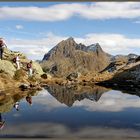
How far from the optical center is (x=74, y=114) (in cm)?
805

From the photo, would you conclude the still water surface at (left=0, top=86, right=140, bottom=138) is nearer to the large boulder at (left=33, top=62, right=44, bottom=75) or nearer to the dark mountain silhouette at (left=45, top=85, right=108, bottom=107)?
the dark mountain silhouette at (left=45, top=85, right=108, bottom=107)

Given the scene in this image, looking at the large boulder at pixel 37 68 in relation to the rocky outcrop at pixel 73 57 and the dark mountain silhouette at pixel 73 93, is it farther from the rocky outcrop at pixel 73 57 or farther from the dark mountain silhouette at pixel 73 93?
the dark mountain silhouette at pixel 73 93

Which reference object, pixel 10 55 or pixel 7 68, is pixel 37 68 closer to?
pixel 7 68

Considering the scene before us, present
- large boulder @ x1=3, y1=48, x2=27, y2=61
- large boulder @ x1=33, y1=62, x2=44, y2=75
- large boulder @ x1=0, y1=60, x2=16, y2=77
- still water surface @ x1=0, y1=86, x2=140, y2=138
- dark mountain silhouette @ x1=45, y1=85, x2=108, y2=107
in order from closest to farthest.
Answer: still water surface @ x1=0, y1=86, x2=140, y2=138
dark mountain silhouette @ x1=45, y1=85, x2=108, y2=107
large boulder @ x1=3, y1=48, x2=27, y2=61
large boulder @ x1=0, y1=60, x2=16, y2=77
large boulder @ x1=33, y1=62, x2=44, y2=75

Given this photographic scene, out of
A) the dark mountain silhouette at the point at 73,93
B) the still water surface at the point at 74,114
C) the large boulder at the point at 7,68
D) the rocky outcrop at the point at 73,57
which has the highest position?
the rocky outcrop at the point at 73,57

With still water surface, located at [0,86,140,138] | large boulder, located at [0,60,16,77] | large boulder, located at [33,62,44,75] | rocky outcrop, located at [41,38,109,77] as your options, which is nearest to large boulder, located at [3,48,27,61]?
large boulder, located at [0,60,16,77]

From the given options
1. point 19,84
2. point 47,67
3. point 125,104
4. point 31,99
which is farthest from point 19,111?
point 47,67

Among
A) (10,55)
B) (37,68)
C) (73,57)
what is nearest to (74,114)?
(10,55)

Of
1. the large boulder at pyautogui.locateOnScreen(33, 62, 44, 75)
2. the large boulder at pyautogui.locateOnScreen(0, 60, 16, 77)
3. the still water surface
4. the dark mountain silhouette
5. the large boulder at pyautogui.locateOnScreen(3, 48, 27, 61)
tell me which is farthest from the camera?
the large boulder at pyautogui.locateOnScreen(33, 62, 44, 75)

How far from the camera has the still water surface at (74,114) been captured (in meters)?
6.49

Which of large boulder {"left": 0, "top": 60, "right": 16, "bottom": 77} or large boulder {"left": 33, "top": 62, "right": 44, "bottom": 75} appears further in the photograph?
large boulder {"left": 33, "top": 62, "right": 44, "bottom": 75}

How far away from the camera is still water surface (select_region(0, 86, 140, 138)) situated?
21.3ft

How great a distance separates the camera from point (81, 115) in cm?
799

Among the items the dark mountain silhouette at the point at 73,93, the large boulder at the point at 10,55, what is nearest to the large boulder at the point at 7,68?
the large boulder at the point at 10,55
